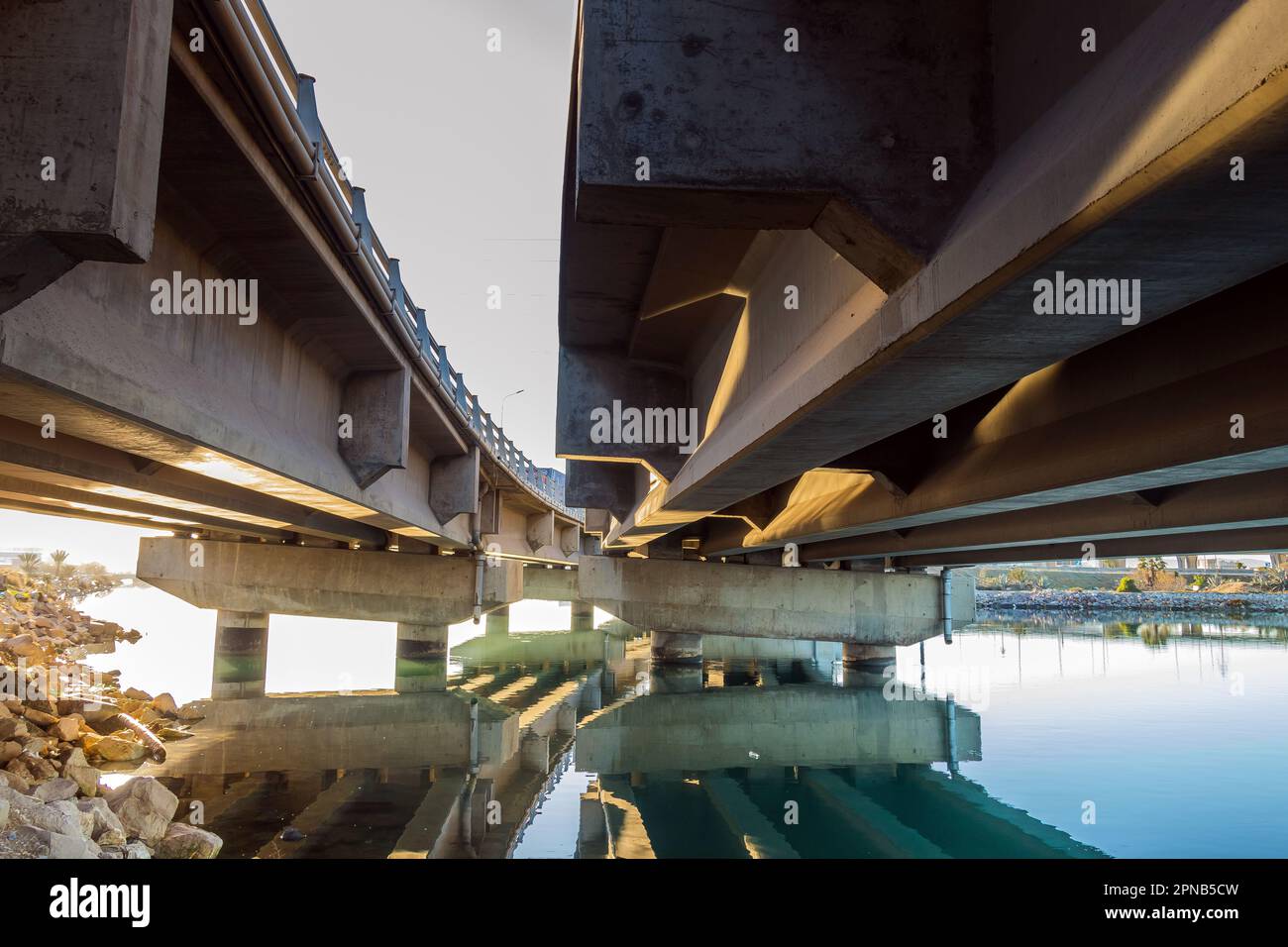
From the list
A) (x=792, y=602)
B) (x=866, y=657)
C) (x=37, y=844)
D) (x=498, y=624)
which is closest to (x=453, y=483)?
(x=792, y=602)

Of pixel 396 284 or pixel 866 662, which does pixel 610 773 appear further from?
pixel 866 662

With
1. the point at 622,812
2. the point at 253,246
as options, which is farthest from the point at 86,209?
the point at 622,812

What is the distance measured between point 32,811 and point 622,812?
7806 mm

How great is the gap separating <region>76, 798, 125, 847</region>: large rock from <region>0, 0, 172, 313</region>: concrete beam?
748cm

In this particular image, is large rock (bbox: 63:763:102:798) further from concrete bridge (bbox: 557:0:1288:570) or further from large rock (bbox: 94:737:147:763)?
concrete bridge (bbox: 557:0:1288:570)

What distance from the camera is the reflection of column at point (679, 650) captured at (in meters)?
34.7

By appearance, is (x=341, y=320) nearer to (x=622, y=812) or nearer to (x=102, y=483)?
(x=102, y=483)

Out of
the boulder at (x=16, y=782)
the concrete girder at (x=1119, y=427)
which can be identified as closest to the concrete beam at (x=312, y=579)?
the boulder at (x=16, y=782)

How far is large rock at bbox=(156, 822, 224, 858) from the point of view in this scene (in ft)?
31.5

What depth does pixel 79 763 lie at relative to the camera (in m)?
11.8

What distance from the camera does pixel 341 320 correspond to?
10648mm

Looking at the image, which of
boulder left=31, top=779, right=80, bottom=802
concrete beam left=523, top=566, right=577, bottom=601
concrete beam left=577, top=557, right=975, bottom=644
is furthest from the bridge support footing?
boulder left=31, top=779, right=80, bottom=802

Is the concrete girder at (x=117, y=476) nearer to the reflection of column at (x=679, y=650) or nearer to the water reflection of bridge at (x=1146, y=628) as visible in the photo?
the reflection of column at (x=679, y=650)

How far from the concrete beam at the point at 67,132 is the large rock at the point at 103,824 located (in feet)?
24.5
